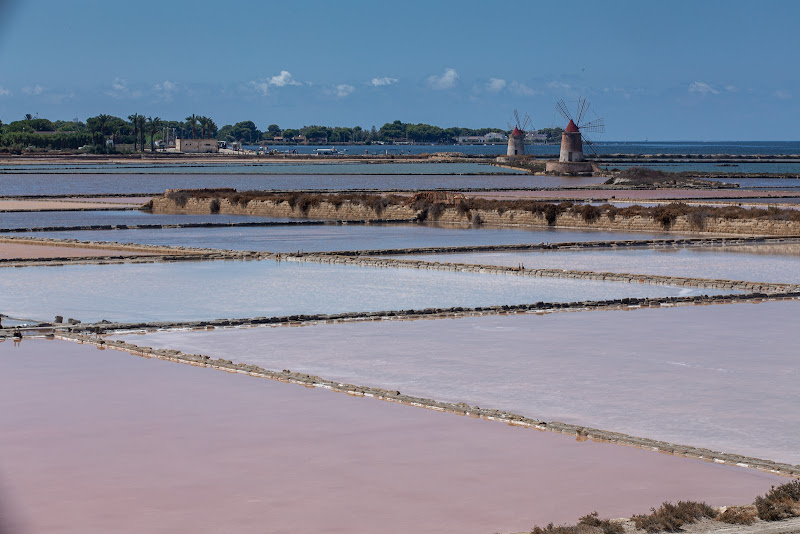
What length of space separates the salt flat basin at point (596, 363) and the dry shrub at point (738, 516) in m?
1.25

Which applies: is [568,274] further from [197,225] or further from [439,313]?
[197,225]

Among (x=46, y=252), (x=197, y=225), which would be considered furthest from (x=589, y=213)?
(x=46, y=252)

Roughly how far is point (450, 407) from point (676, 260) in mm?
11597

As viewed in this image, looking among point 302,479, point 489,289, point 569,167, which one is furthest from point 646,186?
point 302,479

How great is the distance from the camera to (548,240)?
23125 mm

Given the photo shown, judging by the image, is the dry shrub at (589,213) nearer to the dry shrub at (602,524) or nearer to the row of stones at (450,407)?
the row of stones at (450,407)

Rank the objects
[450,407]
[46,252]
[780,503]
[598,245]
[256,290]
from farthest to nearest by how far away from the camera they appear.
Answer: [598,245] < [46,252] < [256,290] < [450,407] < [780,503]

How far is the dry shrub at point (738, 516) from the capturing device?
5.52 meters

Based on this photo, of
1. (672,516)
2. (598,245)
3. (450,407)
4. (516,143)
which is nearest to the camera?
(672,516)

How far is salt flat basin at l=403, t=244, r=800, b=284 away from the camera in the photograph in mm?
16938

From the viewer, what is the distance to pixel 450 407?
8141 mm

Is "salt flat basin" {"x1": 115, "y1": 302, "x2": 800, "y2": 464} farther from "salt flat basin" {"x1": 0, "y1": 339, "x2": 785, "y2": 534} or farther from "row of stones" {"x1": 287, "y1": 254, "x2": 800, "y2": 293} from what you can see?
"row of stones" {"x1": 287, "y1": 254, "x2": 800, "y2": 293}

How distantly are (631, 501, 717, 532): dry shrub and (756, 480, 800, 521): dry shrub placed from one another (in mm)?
226

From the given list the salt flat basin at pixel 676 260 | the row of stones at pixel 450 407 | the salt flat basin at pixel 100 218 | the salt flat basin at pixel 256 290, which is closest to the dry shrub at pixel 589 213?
the salt flat basin at pixel 676 260
